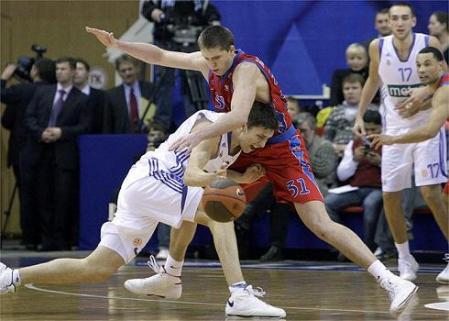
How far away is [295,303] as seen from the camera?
24.3 ft

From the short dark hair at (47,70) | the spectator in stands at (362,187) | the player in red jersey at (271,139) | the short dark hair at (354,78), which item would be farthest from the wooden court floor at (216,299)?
the short dark hair at (47,70)

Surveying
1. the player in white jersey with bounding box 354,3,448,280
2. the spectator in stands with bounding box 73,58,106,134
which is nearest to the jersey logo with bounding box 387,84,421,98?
the player in white jersey with bounding box 354,3,448,280

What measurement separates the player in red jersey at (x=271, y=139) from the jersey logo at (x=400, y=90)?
2.46 metres

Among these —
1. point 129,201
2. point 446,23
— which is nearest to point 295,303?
point 129,201

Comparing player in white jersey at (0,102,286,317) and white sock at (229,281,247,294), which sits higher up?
player in white jersey at (0,102,286,317)

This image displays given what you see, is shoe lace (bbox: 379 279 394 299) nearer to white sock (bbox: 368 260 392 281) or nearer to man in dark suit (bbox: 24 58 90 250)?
white sock (bbox: 368 260 392 281)

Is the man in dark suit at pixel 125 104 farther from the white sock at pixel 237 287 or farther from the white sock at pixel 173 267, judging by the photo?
the white sock at pixel 237 287

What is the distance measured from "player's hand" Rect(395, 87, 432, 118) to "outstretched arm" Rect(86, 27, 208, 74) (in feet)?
7.96

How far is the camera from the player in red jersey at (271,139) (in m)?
6.68

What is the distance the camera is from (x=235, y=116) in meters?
6.50

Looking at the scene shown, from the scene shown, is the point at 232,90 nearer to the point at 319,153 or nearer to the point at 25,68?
the point at 319,153

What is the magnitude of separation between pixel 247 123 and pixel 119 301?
1615mm

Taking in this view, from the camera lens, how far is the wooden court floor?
6.56m

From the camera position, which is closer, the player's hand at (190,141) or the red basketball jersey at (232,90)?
the player's hand at (190,141)
